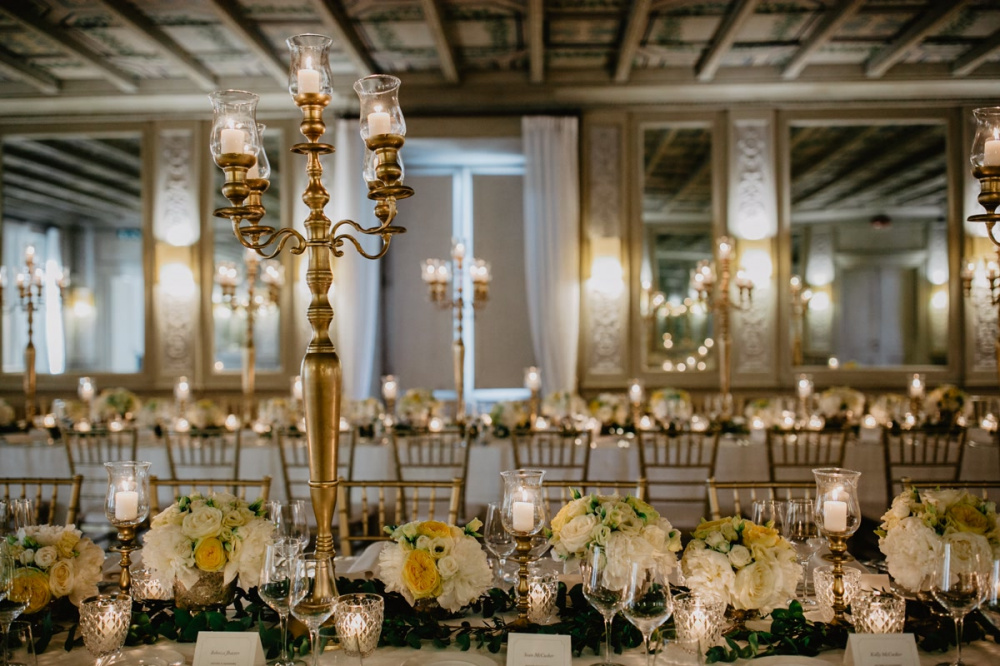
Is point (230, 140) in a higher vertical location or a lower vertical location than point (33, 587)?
higher

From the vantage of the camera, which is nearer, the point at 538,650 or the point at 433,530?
the point at 538,650

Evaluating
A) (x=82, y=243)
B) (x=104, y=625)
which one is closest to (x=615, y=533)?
(x=104, y=625)

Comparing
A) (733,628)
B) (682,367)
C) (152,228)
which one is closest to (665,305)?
(682,367)

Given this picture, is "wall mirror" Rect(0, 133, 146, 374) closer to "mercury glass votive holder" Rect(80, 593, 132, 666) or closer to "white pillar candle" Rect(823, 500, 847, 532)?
"mercury glass votive holder" Rect(80, 593, 132, 666)

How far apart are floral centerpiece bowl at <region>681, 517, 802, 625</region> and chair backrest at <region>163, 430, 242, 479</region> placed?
3.08 metres

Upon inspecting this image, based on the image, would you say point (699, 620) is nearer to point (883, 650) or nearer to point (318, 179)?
point (883, 650)

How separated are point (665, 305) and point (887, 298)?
2308 mm

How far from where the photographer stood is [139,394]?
297 inches

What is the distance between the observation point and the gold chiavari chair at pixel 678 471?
4086 millimetres

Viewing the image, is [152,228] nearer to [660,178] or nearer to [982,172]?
[660,178]

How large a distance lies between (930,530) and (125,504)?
188 cm

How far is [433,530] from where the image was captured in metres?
1.71

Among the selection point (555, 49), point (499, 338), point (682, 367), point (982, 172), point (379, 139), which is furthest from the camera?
point (499, 338)

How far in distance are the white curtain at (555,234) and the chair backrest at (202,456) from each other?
344 cm
